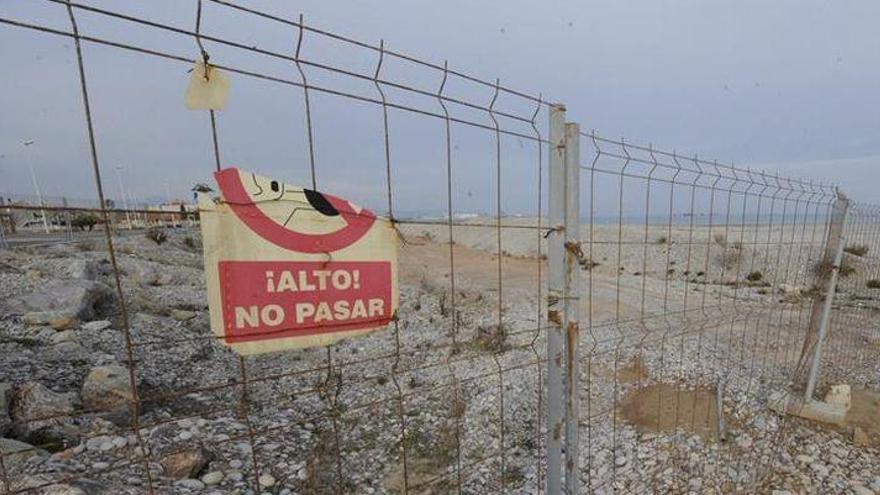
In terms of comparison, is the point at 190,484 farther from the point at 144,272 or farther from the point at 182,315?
the point at 144,272

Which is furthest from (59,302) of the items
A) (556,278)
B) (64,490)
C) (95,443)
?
(556,278)

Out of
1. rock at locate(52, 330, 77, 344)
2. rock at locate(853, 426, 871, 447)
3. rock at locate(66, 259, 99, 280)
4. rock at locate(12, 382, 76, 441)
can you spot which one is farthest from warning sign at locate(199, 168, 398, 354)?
rock at locate(66, 259, 99, 280)

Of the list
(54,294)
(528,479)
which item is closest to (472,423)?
(528,479)

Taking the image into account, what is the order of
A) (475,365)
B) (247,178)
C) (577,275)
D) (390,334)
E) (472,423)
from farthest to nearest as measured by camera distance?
(390,334) → (475,365) → (472,423) → (577,275) → (247,178)

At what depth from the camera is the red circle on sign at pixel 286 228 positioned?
4.46ft

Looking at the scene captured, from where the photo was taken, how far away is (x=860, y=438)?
4.70 m

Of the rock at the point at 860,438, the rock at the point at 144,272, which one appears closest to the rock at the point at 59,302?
the rock at the point at 144,272

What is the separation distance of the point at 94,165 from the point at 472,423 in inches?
204

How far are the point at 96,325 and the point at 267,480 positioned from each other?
5759 mm

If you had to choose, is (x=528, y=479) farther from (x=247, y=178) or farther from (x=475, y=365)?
(x=247, y=178)

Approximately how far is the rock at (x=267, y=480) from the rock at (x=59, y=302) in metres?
5.82

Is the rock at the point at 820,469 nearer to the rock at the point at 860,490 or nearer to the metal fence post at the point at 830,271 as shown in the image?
the rock at the point at 860,490

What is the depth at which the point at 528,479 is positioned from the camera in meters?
4.43

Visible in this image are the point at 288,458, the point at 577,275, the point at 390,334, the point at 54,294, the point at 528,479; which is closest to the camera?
the point at 577,275
